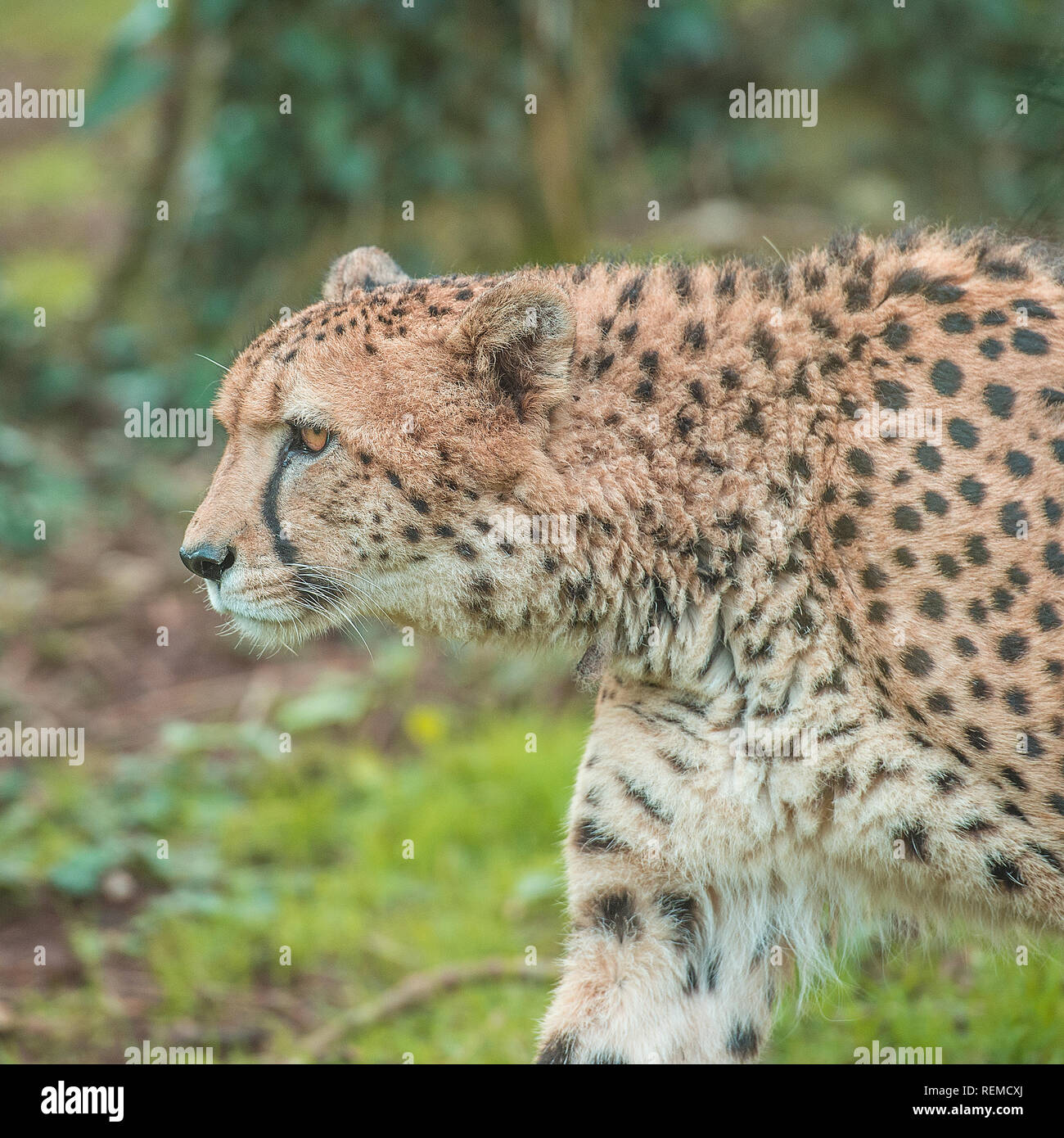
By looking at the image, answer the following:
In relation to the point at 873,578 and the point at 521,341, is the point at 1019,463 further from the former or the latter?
the point at 521,341

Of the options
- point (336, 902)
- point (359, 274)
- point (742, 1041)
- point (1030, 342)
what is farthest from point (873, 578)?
point (336, 902)

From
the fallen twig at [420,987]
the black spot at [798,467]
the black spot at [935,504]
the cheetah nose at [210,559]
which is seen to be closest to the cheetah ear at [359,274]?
the cheetah nose at [210,559]

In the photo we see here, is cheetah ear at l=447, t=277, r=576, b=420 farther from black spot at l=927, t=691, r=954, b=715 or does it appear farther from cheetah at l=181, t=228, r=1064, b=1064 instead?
black spot at l=927, t=691, r=954, b=715

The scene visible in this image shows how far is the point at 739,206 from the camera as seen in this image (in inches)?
464

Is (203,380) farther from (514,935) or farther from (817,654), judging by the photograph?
→ (817,654)

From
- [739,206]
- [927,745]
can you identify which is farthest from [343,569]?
[739,206]

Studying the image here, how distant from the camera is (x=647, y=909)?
13.9ft

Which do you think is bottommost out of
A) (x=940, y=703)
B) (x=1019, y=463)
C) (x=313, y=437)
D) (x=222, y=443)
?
(x=940, y=703)

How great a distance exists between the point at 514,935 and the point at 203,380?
5226 millimetres

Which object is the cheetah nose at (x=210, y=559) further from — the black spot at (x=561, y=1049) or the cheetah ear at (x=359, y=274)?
the black spot at (x=561, y=1049)

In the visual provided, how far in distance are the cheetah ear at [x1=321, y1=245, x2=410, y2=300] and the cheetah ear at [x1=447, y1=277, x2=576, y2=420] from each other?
766mm

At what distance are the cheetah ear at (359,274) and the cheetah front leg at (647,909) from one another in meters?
1.71

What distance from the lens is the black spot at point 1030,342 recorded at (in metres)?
3.98

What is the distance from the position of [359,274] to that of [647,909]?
237cm
